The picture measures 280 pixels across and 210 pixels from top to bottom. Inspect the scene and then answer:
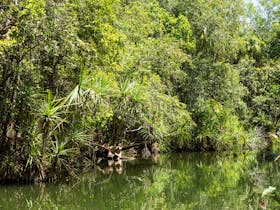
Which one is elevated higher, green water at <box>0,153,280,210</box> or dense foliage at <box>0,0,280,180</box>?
dense foliage at <box>0,0,280,180</box>

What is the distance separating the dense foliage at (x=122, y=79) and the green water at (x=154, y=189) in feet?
2.99

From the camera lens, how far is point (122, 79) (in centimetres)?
1725

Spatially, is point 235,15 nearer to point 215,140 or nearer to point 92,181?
point 215,140

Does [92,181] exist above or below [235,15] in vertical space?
below

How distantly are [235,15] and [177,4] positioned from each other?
3.43 metres

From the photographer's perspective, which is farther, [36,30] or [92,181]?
[92,181]

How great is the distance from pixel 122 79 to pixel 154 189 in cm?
631

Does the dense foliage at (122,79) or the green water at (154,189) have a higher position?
the dense foliage at (122,79)

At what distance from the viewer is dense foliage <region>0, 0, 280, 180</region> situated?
11.0 m

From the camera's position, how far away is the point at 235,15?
2483cm

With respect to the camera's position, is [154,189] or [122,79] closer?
[154,189]

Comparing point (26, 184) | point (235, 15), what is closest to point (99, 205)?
point (26, 184)

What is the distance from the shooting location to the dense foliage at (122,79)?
11.0 m

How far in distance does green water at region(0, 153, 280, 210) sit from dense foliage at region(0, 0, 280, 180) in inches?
35.9
